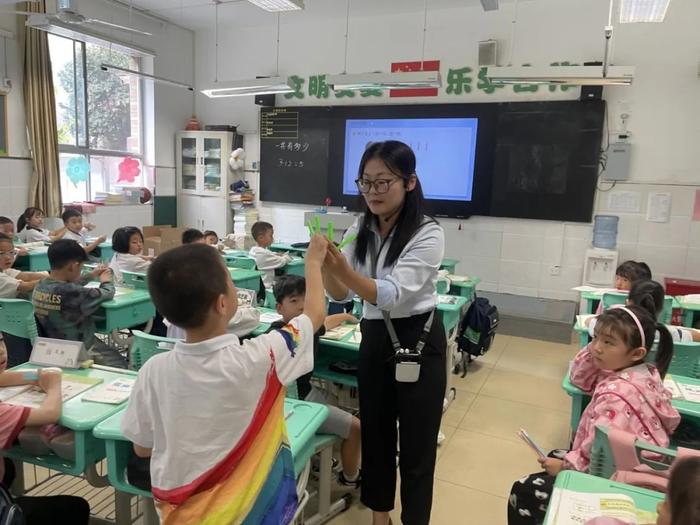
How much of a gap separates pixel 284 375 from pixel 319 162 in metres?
6.06

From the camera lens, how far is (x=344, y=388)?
297 cm

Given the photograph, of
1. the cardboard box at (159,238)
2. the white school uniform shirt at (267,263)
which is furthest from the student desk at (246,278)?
the cardboard box at (159,238)

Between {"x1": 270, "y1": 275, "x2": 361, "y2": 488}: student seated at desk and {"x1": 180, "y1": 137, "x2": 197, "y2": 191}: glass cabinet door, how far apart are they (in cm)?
580

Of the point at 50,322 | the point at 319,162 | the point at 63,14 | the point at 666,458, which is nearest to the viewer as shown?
the point at 666,458

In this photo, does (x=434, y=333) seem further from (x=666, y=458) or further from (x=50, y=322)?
(x=50, y=322)

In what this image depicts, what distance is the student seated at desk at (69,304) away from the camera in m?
2.64

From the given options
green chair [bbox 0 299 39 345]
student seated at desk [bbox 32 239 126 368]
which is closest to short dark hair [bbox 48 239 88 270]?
student seated at desk [bbox 32 239 126 368]

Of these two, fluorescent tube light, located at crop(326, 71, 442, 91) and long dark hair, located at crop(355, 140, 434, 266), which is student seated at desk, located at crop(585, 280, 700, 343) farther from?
fluorescent tube light, located at crop(326, 71, 442, 91)

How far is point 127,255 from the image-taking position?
3.83 meters

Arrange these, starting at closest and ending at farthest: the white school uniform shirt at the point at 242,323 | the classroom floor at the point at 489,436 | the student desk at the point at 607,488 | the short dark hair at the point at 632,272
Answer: the student desk at the point at 607,488, the classroom floor at the point at 489,436, the white school uniform shirt at the point at 242,323, the short dark hair at the point at 632,272

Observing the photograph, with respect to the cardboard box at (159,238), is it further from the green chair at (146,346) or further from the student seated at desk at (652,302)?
the student seated at desk at (652,302)

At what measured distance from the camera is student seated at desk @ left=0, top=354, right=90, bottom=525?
1.49 metres

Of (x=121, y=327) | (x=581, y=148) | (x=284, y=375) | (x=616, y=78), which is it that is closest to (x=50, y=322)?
(x=121, y=327)

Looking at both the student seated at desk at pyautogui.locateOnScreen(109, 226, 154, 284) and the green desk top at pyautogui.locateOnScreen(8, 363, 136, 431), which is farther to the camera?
the student seated at desk at pyautogui.locateOnScreen(109, 226, 154, 284)
